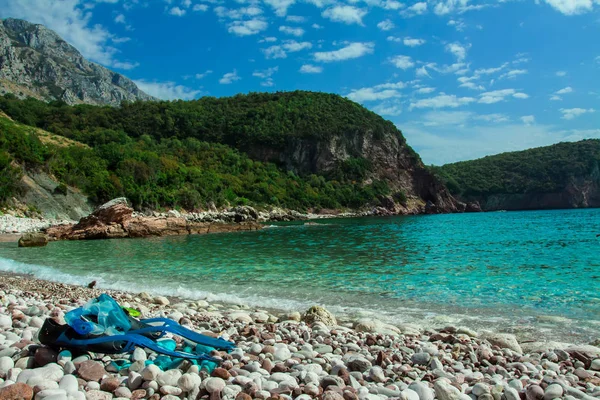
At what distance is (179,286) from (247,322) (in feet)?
18.8

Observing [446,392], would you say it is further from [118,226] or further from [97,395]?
[118,226]

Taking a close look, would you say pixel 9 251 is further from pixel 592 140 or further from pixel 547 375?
pixel 592 140

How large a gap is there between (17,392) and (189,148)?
109m

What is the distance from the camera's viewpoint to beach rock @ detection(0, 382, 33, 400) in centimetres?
303

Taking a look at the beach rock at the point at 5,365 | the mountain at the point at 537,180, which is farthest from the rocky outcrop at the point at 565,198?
the beach rock at the point at 5,365

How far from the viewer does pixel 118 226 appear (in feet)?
116

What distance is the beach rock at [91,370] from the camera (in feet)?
11.8

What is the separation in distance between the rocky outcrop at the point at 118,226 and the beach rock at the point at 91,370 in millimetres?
32563

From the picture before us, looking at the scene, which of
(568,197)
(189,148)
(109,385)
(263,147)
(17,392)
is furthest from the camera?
(568,197)

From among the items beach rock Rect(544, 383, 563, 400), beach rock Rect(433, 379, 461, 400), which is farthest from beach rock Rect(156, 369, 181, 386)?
beach rock Rect(544, 383, 563, 400)

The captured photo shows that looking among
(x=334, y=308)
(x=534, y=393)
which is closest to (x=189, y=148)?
(x=334, y=308)

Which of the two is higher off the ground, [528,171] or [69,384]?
[528,171]

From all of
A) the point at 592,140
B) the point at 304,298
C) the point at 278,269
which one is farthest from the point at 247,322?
the point at 592,140

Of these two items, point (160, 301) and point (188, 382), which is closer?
point (188, 382)
